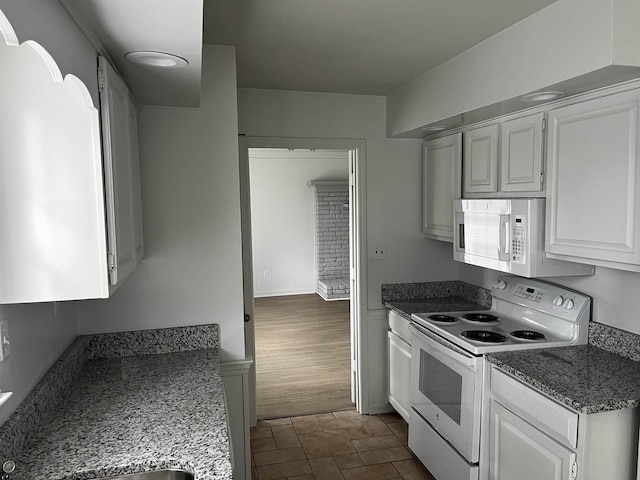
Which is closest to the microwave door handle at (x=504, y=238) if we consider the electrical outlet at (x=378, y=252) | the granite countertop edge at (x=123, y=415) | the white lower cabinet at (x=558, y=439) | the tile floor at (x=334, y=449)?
the white lower cabinet at (x=558, y=439)

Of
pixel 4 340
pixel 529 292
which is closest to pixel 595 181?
→ pixel 529 292

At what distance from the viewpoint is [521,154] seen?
2.44 meters

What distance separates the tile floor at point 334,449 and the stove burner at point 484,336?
3.15ft

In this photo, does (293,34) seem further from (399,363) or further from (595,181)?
(399,363)

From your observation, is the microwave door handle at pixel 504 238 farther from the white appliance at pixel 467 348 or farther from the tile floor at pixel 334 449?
the tile floor at pixel 334 449

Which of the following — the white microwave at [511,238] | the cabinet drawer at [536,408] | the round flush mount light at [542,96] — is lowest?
the cabinet drawer at [536,408]

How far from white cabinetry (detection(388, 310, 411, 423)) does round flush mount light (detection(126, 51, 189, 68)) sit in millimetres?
2237

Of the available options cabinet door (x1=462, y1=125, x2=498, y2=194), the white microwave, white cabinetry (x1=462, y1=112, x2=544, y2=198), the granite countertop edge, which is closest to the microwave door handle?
the white microwave

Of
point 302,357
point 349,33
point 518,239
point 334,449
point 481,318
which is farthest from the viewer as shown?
point 302,357

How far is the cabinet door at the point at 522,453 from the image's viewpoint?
189 cm

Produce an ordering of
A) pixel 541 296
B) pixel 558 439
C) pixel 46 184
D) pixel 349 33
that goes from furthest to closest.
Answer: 1. pixel 541 296
2. pixel 349 33
3. pixel 558 439
4. pixel 46 184

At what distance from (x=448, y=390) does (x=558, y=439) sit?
771 mm

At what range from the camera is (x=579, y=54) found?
5.90ft

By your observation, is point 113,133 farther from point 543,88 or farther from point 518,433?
point 518,433
